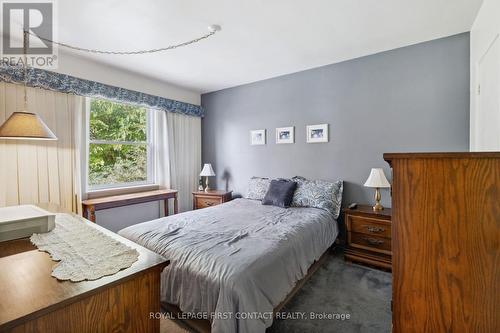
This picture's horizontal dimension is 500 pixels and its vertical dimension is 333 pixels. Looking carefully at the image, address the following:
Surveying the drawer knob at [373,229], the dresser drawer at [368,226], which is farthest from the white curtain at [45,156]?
the drawer knob at [373,229]

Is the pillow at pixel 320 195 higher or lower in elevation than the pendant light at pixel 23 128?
lower

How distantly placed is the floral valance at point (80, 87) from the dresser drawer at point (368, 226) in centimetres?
331

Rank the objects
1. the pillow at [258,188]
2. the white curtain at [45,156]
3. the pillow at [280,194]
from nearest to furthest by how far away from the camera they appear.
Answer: the white curtain at [45,156]
the pillow at [280,194]
the pillow at [258,188]

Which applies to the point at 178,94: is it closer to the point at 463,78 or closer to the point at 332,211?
the point at 332,211

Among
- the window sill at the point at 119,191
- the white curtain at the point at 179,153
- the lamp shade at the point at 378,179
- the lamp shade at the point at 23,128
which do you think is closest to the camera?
the lamp shade at the point at 23,128

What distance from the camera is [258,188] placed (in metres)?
3.64

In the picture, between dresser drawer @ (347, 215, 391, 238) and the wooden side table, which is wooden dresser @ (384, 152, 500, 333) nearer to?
dresser drawer @ (347, 215, 391, 238)

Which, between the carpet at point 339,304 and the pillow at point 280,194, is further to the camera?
the pillow at point 280,194

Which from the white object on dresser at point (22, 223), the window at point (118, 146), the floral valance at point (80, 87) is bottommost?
the white object on dresser at point (22, 223)

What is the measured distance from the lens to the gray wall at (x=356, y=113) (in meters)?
2.54

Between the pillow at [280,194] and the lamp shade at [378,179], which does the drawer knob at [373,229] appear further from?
the pillow at [280,194]

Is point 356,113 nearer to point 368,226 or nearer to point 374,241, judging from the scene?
point 368,226

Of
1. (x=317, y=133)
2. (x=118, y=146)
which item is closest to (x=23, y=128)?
(x=118, y=146)

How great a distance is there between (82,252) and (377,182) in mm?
2712
